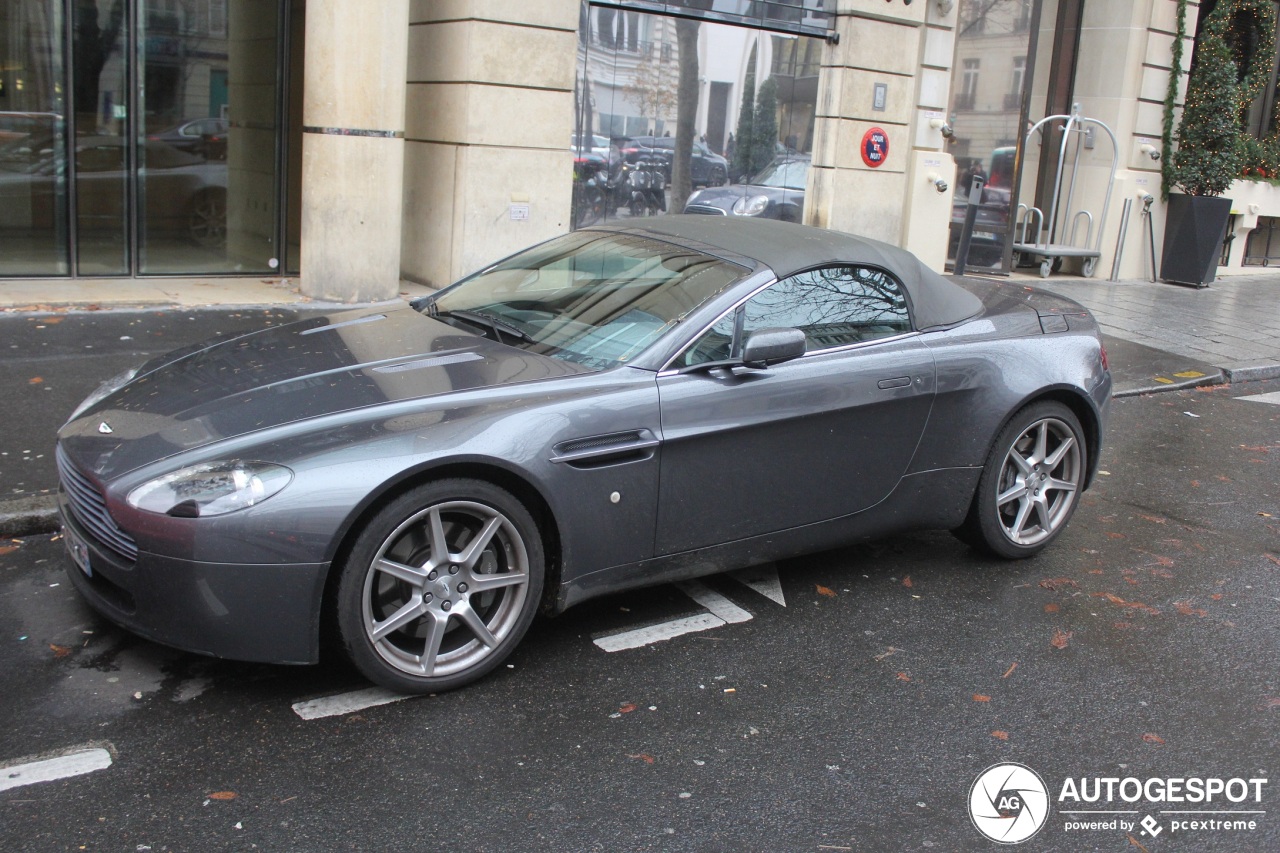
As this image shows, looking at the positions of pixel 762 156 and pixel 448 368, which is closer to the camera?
pixel 448 368

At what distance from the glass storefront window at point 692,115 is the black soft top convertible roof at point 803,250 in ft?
22.5

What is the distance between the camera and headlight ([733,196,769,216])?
553 inches

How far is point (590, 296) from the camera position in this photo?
15.9 feet

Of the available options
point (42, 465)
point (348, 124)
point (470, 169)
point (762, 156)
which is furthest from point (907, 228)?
point (42, 465)

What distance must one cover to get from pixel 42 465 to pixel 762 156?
33.1 ft

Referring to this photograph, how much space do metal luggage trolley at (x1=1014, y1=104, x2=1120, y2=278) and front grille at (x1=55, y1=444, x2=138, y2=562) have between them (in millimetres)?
14929

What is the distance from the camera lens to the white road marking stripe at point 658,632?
4395mm

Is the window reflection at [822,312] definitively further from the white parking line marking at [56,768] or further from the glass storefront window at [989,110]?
the glass storefront window at [989,110]

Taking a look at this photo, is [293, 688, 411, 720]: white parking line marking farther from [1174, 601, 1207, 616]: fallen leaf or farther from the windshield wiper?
[1174, 601, 1207, 616]: fallen leaf

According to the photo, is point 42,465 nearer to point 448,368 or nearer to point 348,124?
point 448,368

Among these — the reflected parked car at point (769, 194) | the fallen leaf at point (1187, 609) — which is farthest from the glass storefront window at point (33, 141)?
the fallen leaf at point (1187, 609)

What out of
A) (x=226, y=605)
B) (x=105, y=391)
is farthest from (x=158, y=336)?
(x=226, y=605)

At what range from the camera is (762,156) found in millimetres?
14234

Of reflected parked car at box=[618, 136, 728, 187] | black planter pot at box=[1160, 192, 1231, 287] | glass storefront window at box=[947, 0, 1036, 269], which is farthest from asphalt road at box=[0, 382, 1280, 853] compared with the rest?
black planter pot at box=[1160, 192, 1231, 287]
